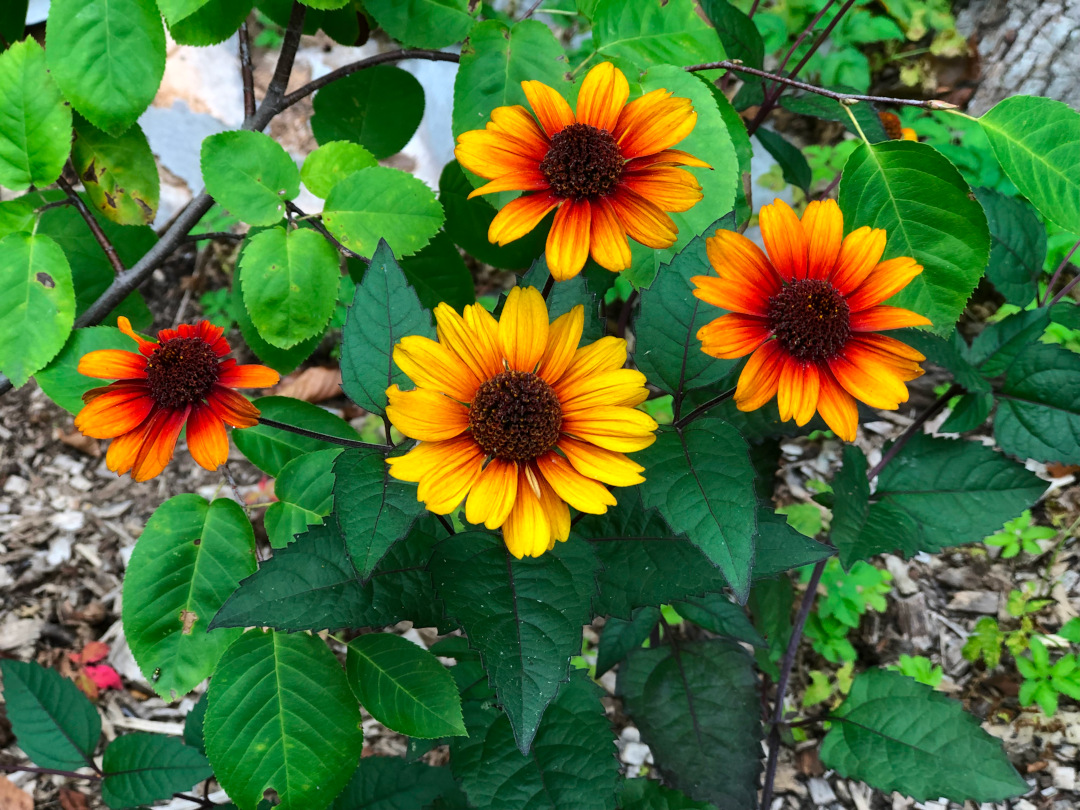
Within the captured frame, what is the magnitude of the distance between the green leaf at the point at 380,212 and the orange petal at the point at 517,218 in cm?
33

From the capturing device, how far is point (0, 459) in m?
2.31

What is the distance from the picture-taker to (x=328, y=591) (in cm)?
99

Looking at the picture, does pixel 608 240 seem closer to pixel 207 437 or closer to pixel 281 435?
pixel 207 437

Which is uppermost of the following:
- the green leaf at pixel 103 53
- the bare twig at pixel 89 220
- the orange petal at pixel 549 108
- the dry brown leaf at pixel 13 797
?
the green leaf at pixel 103 53

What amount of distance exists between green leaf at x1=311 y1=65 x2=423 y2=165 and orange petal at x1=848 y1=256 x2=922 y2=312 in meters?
1.07

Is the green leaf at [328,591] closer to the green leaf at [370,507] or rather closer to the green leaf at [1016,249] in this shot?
the green leaf at [370,507]

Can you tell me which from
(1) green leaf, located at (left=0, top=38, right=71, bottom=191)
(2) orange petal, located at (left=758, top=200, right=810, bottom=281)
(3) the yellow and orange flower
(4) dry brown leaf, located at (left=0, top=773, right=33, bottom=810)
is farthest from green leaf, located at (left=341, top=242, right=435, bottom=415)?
(4) dry brown leaf, located at (left=0, top=773, right=33, bottom=810)

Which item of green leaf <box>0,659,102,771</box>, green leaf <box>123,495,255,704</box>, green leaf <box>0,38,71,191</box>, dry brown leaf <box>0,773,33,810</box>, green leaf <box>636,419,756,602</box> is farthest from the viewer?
dry brown leaf <box>0,773,33,810</box>

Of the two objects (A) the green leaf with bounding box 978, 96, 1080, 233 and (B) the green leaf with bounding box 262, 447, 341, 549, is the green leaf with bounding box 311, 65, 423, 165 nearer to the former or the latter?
(B) the green leaf with bounding box 262, 447, 341, 549

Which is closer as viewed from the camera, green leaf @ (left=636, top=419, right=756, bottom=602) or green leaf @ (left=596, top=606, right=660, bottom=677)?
green leaf @ (left=636, top=419, right=756, bottom=602)

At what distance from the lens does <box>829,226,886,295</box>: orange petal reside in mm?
909

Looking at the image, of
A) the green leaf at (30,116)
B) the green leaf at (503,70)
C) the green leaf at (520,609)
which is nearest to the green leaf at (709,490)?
the green leaf at (520,609)

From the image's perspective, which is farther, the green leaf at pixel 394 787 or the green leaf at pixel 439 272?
the green leaf at pixel 439 272

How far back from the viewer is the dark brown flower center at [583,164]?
0.99m
